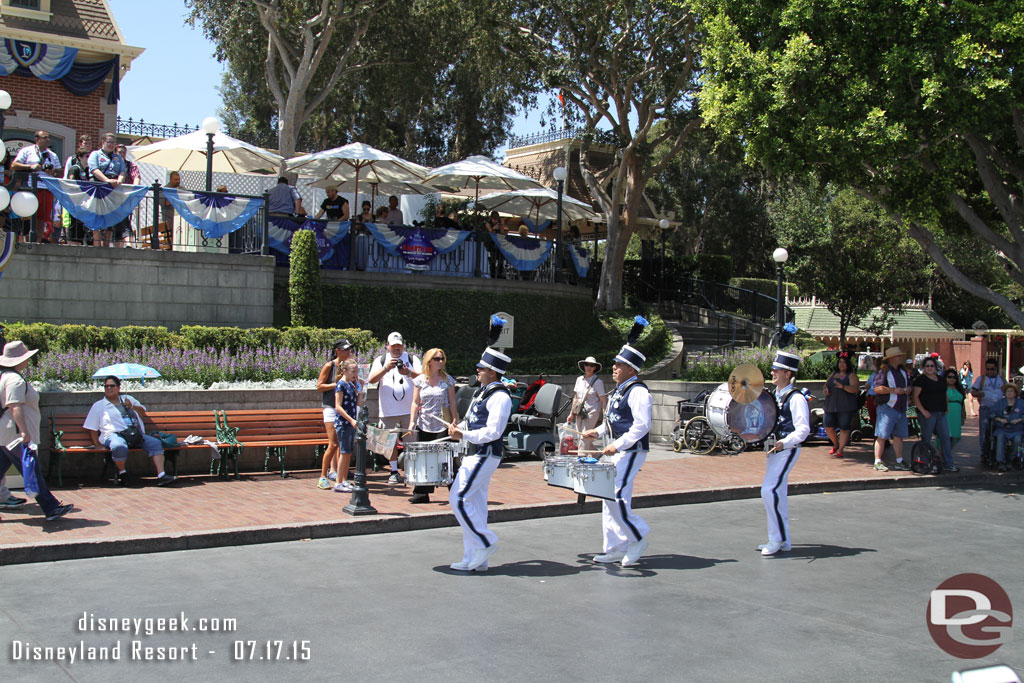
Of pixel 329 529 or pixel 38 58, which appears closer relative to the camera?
pixel 329 529

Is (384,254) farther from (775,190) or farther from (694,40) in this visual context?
(775,190)

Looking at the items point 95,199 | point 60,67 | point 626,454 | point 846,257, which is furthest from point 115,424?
point 846,257

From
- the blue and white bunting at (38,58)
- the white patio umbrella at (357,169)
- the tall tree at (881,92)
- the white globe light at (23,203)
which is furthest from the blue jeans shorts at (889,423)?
the blue and white bunting at (38,58)

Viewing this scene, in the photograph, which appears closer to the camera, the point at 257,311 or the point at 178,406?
the point at 178,406

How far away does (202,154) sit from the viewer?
802 inches

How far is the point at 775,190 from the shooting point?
4244cm

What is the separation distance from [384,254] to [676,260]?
49.9ft

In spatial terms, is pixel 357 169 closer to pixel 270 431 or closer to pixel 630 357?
pixel 270 431

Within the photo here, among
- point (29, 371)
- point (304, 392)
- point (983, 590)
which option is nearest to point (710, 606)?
point (983, 590)

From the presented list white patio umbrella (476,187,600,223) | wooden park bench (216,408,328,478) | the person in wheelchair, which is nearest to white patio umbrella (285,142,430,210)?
white patio umbrella (476,187,600,223)

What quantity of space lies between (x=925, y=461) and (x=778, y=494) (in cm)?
705

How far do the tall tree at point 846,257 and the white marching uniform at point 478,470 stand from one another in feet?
74.1

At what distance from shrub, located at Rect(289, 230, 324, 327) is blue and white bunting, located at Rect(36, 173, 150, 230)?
2.89m

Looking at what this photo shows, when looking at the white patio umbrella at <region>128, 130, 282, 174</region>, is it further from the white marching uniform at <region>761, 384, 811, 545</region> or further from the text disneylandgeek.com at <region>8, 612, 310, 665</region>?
the text disneylandgeek.com at <region>8, 612, 310, 665</region>
